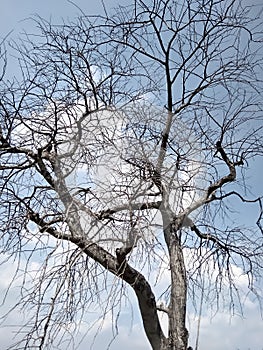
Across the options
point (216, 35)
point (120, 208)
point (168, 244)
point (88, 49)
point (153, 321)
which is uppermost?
point (216, 35)

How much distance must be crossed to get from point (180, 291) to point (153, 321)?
0.15 meters

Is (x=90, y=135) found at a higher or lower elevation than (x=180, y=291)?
higher

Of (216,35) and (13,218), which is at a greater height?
(216,35)

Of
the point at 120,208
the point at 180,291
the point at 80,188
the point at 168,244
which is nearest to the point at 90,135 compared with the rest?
the point at 80,188

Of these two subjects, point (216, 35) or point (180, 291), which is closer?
point (180, 291)

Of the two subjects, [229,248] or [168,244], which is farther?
[229,248]

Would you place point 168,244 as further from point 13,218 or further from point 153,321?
point 13,218

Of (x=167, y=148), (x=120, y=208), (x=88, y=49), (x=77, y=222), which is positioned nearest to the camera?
(x=120, y=208)

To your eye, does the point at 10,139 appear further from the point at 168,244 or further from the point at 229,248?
the point at 229,248

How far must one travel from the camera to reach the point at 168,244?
204 centimetres

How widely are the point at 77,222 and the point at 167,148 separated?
0.43 m

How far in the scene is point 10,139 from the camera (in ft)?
6.64

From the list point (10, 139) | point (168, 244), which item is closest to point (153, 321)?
point (168, 244)

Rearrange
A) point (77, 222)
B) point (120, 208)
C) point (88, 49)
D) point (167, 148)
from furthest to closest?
point (88, 49)
point (167, 148)
point (77, 222)
point (120, 208)
